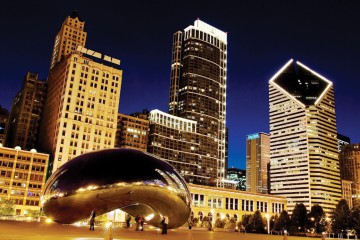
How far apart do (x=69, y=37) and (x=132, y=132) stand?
2314 inches

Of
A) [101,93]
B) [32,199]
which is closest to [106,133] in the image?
[101,93]

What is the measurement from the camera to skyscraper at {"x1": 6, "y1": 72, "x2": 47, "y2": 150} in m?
160

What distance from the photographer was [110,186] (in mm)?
22766

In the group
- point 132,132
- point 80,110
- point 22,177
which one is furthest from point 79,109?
point 132,132

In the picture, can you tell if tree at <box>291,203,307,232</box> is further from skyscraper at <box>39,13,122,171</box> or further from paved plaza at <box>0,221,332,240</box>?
paved plaza at <box>0,221,332,240</box>

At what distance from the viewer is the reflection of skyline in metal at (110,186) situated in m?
22.7

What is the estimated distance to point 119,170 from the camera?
77.2 feet

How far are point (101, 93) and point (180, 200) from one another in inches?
4988

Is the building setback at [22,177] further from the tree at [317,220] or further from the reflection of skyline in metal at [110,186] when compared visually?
the reflection of skyline in metal at [110,186]

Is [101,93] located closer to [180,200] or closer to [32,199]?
[32,199]

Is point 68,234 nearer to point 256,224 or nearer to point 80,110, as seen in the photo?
point 256,224

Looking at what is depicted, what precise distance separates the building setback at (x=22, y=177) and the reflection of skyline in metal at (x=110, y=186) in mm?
104683

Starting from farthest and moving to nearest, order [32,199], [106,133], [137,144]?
1. [137,144]
2. [106,133]
3. [32,199]

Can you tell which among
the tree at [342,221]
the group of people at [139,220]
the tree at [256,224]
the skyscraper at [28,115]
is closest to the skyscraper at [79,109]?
the skyscraper at [28,115]
